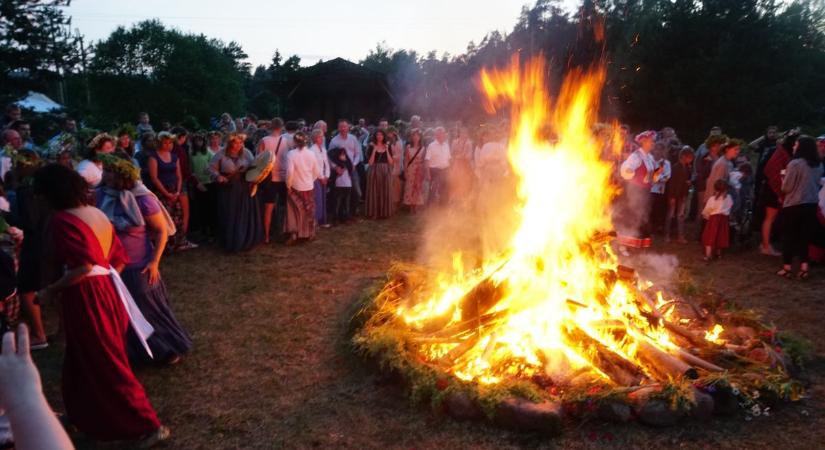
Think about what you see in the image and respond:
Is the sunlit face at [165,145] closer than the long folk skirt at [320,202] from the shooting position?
Result: Yes

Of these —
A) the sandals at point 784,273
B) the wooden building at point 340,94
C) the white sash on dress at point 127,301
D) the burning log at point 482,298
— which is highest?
the wooden building at point 340,94

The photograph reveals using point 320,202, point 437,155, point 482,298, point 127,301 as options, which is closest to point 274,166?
→ point 320,202

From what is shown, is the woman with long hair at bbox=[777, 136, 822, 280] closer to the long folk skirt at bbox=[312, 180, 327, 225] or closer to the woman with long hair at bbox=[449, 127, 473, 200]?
the woman with long hair at bbox=[449, 127, 473, 200]

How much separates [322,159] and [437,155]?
141 inches

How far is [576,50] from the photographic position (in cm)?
856

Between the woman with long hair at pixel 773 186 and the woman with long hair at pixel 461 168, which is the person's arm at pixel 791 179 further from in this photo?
the woman with long hair at pixel 461 168

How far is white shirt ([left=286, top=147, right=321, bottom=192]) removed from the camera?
10539mm

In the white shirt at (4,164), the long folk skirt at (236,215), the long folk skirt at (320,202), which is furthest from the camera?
the long folk skirt at (320,202)

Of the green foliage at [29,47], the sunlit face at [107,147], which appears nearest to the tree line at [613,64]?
the green foliage at [29,47]

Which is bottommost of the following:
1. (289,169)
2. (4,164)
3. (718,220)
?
(718,220)

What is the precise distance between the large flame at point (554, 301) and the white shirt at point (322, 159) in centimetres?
468

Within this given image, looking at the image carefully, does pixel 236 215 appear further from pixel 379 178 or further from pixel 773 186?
pixel 773 186

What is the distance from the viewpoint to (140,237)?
5.30 meters

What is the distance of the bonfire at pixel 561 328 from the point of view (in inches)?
185
